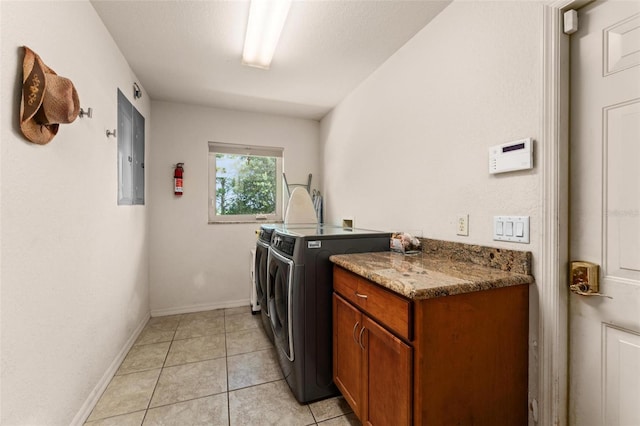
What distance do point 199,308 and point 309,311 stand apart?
209 cm

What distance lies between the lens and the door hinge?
43.0 inches

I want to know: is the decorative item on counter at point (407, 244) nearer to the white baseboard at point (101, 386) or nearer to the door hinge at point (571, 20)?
the door hinge at point (571, 20)

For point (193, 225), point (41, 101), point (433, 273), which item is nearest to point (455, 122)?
point (433, 273)

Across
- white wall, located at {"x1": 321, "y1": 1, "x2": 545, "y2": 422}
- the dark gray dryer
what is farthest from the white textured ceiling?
the dark gray dryer

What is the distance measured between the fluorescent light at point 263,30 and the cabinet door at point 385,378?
5.85 feet

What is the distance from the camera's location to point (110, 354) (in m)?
1.88

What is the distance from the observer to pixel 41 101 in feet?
3.44

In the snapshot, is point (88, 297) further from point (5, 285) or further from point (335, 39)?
point (335, 39)

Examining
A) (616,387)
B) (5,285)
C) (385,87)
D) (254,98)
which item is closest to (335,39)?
(385,87)

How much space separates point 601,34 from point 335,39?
1.43 m

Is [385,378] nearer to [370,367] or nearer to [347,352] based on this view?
[370,367]

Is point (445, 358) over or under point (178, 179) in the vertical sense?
under

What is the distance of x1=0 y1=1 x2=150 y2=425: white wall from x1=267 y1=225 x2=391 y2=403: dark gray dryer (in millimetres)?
1097

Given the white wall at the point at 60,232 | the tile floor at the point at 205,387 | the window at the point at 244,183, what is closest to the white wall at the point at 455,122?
the tile floor at the point at 205,387
